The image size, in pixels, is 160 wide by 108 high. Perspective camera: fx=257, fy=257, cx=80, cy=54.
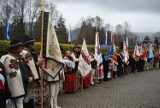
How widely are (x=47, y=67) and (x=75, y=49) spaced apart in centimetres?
405

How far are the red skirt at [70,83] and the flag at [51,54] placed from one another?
3.25m

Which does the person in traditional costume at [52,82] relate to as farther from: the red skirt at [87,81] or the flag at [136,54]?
the flag at [136,54]

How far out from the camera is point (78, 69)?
11.1 m

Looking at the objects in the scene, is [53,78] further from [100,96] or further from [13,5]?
[13,5]

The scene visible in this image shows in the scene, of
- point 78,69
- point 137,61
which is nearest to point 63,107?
point 78,69

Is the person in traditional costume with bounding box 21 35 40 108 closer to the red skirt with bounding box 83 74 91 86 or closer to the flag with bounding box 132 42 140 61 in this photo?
the red skirt with bounding box 83 74 91 86

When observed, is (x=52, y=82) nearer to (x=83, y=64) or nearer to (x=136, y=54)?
(x=83, y=64)

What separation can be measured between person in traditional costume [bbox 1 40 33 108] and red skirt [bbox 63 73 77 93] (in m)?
5.00

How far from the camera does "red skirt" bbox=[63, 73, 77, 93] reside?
10.6m

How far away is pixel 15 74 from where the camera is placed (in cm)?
528

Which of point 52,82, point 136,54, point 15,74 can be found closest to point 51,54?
point 52,82

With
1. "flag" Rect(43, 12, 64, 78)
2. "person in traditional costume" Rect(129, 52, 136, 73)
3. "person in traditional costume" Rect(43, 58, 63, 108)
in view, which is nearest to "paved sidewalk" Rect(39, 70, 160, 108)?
"person in traditional costume" Rect(43, 58, 63, 108)

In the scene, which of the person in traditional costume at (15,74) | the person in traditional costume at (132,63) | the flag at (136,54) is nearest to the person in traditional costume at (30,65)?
the person in traditional costume at (15,74)

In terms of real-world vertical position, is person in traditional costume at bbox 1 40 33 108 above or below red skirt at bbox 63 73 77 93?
above
